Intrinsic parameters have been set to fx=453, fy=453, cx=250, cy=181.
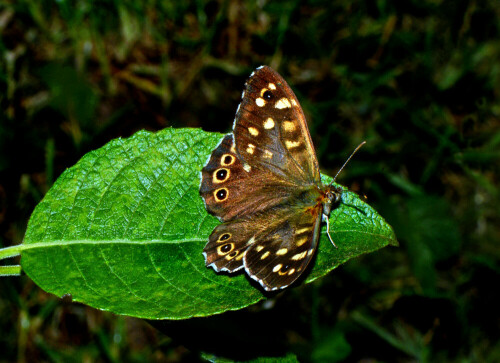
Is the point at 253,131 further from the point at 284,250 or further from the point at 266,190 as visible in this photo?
the point at 284,250

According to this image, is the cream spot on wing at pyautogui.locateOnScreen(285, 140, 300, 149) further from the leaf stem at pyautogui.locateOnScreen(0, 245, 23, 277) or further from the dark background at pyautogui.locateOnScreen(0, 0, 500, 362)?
the dark background at pyautogui.locateOnScreen(0, 0, 500, 362)

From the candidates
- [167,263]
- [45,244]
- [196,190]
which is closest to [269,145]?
[196,190]

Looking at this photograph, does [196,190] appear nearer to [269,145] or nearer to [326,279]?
[269,145]

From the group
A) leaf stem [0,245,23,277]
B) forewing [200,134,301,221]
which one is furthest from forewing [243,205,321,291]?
leaf stem [0,245,23,277]

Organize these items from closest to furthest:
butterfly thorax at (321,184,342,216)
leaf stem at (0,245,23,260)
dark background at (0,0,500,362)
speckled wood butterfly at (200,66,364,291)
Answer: leaf stem at (0,245,23,260) → speckled wood butterfly at (200,66,364,291) → butterfly thorax at (321,184,342,216) → dark background at (0,0,500,362)

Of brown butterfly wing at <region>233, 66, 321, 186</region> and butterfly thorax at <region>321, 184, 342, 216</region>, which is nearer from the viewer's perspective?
butterfly thorax at <region>321, 184, 342, 216</region>

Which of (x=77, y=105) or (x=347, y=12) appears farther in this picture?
(x=347, y=12)

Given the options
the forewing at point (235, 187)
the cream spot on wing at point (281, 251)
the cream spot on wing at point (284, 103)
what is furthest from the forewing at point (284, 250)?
the cream spot on wing at point (284, 103)

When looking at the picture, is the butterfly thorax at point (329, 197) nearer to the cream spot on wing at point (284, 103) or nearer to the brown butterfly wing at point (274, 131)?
the brown butterfly wing at point (274, 131)
